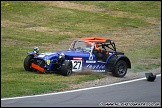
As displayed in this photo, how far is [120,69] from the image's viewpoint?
1852 centimetres

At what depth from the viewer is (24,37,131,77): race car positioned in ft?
58.1

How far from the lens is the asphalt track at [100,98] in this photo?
1248 centimetres

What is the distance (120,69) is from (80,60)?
65.0 inches

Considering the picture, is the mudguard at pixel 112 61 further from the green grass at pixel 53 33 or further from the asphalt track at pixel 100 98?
the asphalt track at pixel 100 98

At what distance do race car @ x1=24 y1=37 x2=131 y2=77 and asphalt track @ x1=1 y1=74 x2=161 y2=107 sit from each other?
221 centimetres

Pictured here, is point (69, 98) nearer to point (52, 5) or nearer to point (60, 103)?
point (60, 103)

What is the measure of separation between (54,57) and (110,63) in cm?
223

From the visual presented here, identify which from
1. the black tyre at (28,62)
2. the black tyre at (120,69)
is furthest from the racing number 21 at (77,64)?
the black tyre at (28,62)

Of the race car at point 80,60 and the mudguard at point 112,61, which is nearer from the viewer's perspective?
the race car at point 80,60

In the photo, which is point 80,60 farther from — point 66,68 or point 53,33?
point 53,33

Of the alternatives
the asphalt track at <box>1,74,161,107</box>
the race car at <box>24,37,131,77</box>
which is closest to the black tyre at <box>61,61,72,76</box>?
the race car at <box>24,37,131,77</box>

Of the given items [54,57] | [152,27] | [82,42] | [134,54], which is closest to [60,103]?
[54,57]

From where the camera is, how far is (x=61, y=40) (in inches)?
1225

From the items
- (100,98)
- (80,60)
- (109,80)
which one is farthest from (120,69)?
(100,98)
